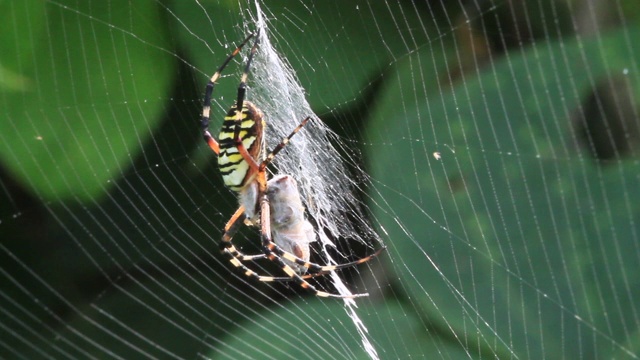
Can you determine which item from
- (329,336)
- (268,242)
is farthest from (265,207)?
(329,336)

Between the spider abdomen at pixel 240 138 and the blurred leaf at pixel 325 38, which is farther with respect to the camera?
the blurred leaf at pixel 325 38

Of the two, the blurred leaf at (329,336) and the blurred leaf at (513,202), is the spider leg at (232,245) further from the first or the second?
the blurred leaf at (513,202)

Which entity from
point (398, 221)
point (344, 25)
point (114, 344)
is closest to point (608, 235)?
point (398, 221)

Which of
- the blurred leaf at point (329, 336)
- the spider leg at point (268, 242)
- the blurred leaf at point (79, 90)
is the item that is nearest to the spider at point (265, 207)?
the spider leg at point (268, 242)

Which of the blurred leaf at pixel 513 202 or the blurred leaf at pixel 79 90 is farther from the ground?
the blurred leaf at pixel 79 90

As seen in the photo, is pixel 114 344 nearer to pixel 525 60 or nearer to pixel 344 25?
pixel 344 25

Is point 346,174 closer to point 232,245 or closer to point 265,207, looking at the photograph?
point 265,207

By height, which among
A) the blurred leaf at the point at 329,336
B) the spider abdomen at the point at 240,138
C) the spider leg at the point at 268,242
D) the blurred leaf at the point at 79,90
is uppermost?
the blurred leaf at the point at 79,90

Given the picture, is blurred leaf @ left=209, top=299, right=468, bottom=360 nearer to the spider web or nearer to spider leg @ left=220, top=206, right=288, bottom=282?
the spider web

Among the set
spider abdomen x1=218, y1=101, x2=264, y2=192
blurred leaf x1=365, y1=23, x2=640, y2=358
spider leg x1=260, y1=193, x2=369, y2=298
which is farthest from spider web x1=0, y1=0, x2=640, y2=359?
spider abdomen x1=218, y1=101, x2=264, y2=192
